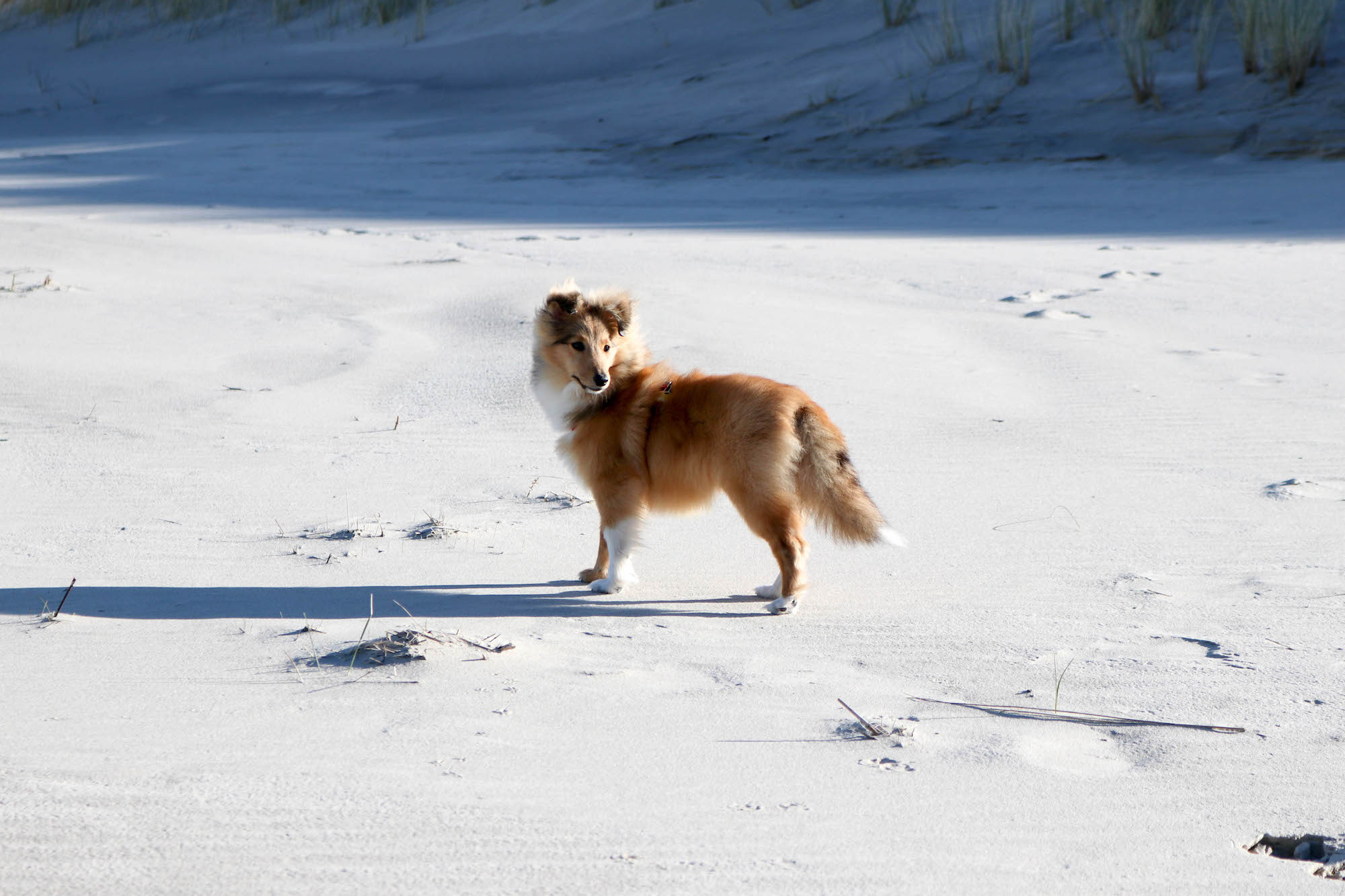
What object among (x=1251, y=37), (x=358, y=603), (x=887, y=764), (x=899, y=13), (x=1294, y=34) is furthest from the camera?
(x=899, y=13)

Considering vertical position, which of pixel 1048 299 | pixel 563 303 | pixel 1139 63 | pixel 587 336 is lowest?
pixel 1048 299

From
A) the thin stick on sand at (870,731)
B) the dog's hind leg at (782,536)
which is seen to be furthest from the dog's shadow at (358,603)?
the thin stick on sand at (870,731)

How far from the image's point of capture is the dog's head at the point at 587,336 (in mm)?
4426

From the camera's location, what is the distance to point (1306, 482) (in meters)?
5.23

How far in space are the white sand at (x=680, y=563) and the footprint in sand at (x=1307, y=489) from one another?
0.03 m

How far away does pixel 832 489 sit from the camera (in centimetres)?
416

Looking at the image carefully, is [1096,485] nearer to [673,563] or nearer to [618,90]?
[673,563]

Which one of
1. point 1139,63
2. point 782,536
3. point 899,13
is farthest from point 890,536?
point 899,13

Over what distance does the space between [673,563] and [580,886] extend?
2326 mm

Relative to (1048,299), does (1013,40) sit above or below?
above

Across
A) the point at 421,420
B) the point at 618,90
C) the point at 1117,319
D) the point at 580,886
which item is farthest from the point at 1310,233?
the point at 618,90

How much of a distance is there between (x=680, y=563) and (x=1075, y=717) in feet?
5.96

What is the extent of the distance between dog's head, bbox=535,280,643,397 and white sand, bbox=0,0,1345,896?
2.35 ft

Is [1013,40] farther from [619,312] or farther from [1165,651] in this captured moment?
[1165,651]
